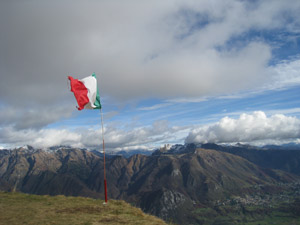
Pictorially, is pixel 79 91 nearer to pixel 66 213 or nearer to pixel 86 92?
pixel 86 92

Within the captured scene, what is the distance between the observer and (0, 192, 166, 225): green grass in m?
20.0

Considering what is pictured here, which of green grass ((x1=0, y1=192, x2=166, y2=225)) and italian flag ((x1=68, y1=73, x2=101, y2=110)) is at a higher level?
italian flag ((x1=68, y1=73, x2=101, y2=110))

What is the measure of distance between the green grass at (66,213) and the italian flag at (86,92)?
12802 mm

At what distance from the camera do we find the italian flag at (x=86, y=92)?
101 ft

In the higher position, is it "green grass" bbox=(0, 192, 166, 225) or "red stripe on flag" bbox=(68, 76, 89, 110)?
"red stripe on flag" bbox=(68, 76, 89, 110)

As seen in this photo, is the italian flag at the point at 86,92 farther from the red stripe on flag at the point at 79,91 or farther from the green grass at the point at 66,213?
the green grass at the point at 66,213

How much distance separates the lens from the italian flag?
30.9m

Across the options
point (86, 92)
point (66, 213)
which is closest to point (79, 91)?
point (86, 92)

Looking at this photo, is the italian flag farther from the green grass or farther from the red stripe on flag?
the green grass

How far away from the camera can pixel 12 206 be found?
82.1 feet

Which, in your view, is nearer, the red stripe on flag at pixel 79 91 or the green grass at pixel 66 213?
the green grass at pixel 66 213

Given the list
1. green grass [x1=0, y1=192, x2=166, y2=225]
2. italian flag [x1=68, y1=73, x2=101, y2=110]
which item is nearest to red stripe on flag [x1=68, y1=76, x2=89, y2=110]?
italian flag [x1=68, y1=73, x2=101, y2=110]

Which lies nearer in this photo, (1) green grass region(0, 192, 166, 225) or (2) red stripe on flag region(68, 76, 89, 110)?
(1) green grass region(0, 192, 166, 225)

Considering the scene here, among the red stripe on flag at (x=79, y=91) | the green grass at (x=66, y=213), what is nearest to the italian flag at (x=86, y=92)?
the red stripe on flag at (x=79, y=91)
